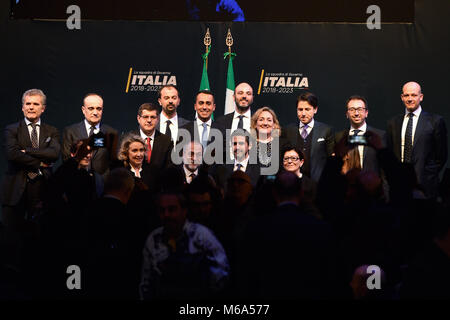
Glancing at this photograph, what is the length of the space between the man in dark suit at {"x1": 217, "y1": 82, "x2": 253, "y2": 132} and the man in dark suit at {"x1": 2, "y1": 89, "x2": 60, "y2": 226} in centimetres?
178

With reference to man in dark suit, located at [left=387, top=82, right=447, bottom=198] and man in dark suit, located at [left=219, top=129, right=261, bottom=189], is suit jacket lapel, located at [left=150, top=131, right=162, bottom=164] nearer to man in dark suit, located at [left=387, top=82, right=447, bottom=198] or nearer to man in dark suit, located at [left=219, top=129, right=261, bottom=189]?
man in dark suit, located at [left=219, top=129, right=261, bottom=189]

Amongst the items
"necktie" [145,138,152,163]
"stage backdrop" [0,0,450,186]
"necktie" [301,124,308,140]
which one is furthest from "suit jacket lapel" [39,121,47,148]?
"necktie" [301,124,308,140]

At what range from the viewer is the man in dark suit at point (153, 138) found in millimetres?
7020

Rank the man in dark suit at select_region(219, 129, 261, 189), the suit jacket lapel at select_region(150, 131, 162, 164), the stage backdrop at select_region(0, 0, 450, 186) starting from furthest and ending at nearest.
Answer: the stage backdrop at select_region(0, 0, 450, 186), the suit jacket lapel at select_region(150, 131, 162, 164), the man in dark suit at select_region(219, 129, 261, 189)

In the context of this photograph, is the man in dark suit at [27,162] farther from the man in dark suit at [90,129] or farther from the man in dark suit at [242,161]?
the man in dark suit at [242,161]

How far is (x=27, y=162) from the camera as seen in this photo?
6691mm

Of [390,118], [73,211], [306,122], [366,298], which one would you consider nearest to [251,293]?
[366,298]

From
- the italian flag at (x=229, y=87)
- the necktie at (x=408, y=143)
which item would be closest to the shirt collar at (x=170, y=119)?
the italian flag at (x=229, y=87)

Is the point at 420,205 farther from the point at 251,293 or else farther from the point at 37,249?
the point at 37,249

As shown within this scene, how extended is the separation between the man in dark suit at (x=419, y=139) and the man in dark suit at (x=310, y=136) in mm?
742

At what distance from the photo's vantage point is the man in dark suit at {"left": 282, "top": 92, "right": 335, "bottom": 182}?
713 centimetres

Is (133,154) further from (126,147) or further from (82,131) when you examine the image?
(82,131)

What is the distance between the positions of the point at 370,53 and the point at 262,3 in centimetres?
134

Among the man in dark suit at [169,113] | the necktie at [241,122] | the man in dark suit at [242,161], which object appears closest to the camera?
the man in dark suit at [242,161]
